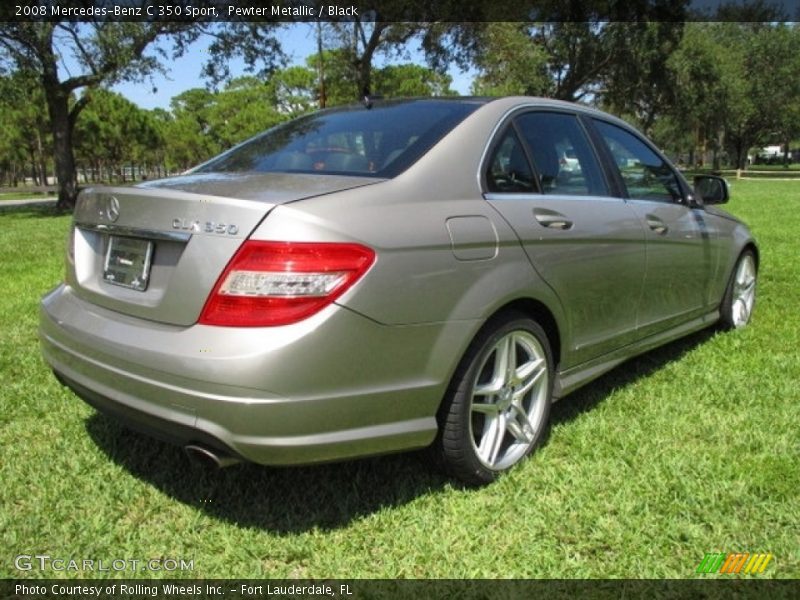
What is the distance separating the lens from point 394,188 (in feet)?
8.14

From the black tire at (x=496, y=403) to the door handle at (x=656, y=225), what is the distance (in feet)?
3.79

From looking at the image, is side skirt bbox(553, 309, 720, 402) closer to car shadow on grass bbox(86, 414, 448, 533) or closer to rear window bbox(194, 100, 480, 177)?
car shadow on grass bbox(86, 414, 448, 533)

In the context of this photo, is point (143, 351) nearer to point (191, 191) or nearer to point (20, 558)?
point (191, 191)

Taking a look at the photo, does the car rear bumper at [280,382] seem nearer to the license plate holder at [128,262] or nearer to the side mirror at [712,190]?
the license plate holder at [128,262]

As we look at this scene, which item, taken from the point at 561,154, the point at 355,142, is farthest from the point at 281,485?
the point at 561,154

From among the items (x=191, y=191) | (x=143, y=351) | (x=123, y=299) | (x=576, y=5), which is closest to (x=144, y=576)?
(x=143, y=351)

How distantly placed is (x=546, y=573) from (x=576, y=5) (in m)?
31.5

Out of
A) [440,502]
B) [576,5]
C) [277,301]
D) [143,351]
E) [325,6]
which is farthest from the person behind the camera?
[576,5]

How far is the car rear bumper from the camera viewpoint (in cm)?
216

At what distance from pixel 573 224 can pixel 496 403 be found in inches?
35.3

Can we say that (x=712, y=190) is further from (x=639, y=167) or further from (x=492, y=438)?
(x=492, y=438)

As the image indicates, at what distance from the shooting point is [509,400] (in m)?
2.93

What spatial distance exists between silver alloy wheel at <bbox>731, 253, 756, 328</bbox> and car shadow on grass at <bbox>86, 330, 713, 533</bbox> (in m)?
3.21

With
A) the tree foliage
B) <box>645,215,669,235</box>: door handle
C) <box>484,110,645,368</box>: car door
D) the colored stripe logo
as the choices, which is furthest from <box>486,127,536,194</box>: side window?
the tree foliage
